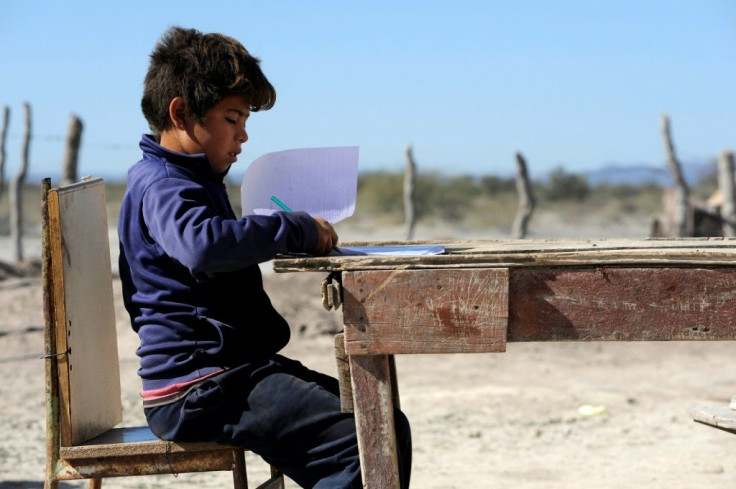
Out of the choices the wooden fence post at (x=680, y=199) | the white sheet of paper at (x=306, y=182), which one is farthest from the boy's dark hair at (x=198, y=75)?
the wooden fence post at (x=680, y=199)

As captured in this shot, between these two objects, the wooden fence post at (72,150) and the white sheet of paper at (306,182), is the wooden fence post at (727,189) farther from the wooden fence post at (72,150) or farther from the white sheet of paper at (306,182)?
the white sheet of paper at (306,182)

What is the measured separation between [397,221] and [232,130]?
32030 millimetres

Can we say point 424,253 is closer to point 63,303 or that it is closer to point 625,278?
point 625,278

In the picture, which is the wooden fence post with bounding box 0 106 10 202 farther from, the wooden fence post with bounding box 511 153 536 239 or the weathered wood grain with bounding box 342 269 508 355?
the weathered wood grain with bounding box 342 269 508 355

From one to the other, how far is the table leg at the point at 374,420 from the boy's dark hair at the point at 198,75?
0.77m

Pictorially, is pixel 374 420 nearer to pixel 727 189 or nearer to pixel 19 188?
pixel 727 189

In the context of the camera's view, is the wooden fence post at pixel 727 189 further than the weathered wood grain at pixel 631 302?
Yes

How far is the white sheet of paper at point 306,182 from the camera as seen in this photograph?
8.95 feet

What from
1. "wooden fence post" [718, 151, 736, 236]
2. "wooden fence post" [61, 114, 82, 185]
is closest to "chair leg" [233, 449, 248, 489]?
"wooden fence post" [61, 114, 82, 185]

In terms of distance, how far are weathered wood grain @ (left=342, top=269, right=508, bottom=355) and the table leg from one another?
0.06m

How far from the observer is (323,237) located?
2.47 meters

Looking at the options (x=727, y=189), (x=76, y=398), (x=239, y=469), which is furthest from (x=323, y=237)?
(x=727, y=189)

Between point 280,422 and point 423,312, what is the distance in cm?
45

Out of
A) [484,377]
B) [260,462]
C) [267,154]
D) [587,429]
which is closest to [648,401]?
[587,429]
